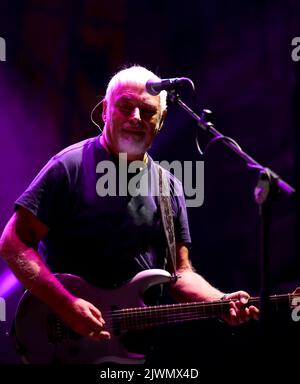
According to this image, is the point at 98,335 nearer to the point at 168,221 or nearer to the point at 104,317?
the point at 104,317

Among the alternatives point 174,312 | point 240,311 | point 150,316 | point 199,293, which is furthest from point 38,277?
point 240,311

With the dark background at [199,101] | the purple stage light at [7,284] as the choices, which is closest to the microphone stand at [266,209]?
the dark background at [199,101]

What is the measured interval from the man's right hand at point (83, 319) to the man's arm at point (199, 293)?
2.18 ft

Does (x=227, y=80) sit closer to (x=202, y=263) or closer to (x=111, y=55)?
(x=111, y=55)

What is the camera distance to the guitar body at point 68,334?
8.30 feet

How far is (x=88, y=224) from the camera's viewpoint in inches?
110

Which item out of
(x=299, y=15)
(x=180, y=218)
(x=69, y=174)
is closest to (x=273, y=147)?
(x=299, y=15)

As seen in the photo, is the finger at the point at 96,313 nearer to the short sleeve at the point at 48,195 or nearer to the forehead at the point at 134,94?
the short sleeve at the point at 48,195

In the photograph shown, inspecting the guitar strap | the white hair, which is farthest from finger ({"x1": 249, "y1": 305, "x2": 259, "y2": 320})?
the white hair

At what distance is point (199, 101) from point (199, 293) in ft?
6.08

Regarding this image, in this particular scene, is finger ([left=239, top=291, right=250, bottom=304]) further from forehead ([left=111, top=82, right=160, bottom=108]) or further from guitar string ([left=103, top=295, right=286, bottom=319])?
forehead ([left=111, top=82, right=160, bottom=108])

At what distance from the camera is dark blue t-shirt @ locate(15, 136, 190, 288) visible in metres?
2.73

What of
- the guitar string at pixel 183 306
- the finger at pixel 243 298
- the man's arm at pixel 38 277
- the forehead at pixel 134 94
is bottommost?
the guitar string at pixel 183 306

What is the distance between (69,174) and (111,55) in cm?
169
